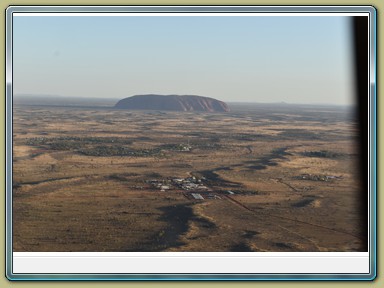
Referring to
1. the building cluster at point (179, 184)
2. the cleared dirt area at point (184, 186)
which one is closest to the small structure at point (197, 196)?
the cleared dirt area at point (184, 186)

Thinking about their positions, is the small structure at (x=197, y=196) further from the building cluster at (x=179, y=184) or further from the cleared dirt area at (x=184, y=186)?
the building cluster at (x=179, y=184)

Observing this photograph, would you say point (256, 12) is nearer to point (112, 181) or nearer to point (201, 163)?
point (112, 181)

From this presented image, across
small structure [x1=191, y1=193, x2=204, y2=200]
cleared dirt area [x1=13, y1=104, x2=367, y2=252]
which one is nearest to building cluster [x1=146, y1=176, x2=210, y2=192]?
cleared dirt area [x1=13, y1=104, x2=367, y2=252]

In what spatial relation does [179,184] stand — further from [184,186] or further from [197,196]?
[197,196]

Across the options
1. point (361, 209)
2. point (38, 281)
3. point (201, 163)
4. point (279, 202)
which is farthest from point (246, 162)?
point (38, 281)

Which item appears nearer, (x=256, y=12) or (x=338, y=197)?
(x=256, y=12)

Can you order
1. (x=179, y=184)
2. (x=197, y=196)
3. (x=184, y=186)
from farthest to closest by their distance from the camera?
1. (x=179, y=184)
2. (x=184, y=186)
3. (x=197, y=196)

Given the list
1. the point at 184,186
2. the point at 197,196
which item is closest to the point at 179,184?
the point at 184,186

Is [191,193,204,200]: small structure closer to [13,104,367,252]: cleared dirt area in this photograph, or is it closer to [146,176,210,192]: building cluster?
[13,104,367,252]: cleared dirt area
